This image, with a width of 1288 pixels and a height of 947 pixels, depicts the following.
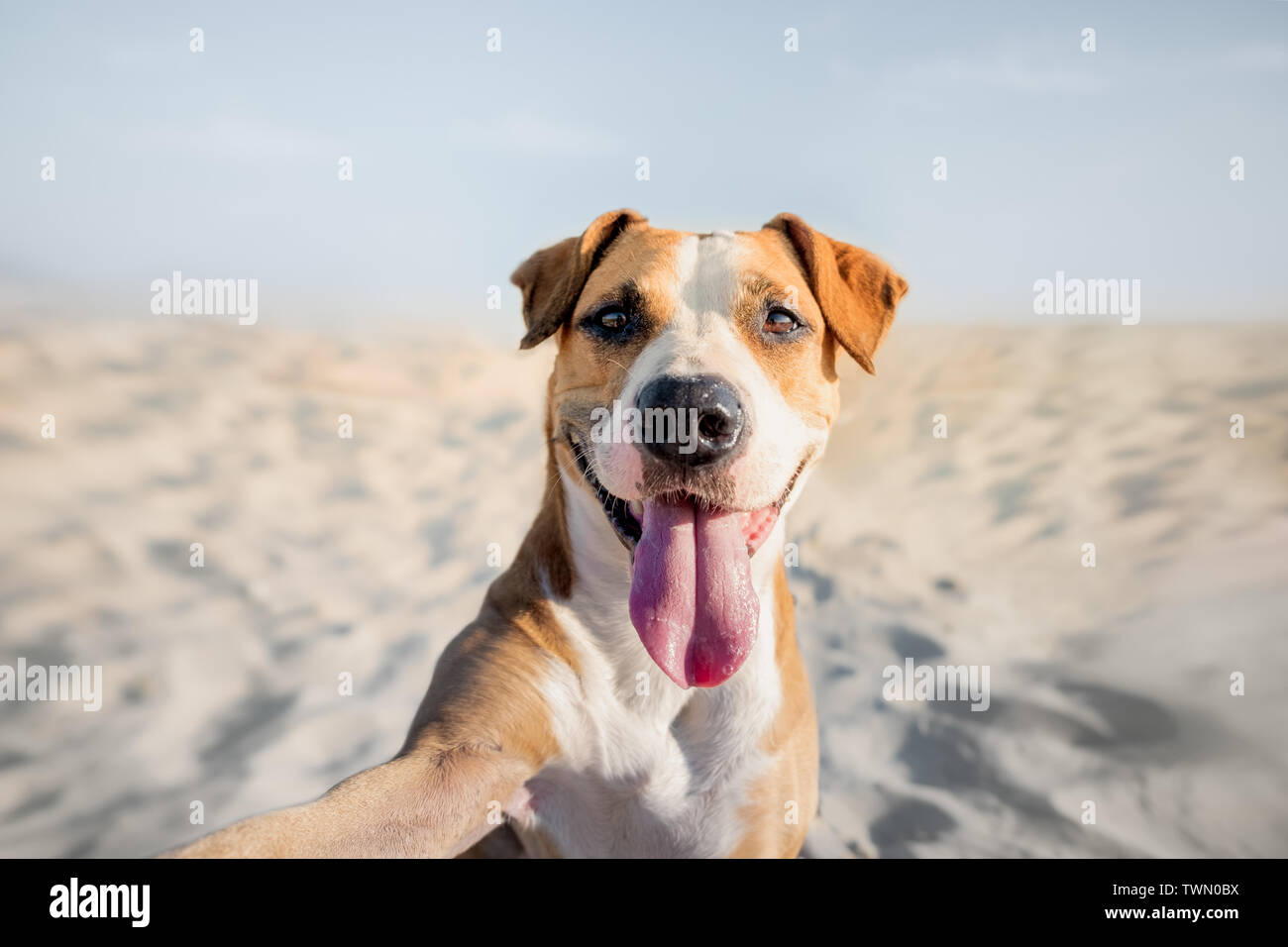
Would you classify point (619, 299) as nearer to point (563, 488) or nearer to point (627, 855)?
point (563, 488)

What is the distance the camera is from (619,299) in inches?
156

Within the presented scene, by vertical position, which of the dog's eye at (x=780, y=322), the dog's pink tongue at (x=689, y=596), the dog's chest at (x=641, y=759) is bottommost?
the dog's chest at (x=641, y=759)

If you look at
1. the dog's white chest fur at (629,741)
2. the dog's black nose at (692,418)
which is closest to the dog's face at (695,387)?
the dog's black nose at (692,418)

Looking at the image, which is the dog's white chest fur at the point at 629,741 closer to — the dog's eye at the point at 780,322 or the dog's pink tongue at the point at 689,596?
the dog's pink tongue at the point at 689,596

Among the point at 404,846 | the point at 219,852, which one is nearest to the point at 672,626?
the point at 404,846

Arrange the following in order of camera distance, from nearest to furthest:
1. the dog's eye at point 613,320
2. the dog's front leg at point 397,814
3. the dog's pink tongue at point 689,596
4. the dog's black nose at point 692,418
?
the dog's front leg at point 397,814, the dog's black nose at point 692,418, the dog's pink tongue at point 689,596, the dog's eye at point 613,320

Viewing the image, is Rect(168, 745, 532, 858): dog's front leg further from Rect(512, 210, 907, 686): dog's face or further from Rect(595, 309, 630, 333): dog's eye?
Rect(595, 309, 630, 333): dog's eye

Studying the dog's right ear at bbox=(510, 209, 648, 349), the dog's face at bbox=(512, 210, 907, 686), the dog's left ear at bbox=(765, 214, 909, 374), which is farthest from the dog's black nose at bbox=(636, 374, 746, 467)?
the dog's left ear at bbox=(765, 214, 909, 374)

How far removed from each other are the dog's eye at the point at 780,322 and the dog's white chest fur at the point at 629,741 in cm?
99

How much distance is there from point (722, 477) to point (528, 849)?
180 cm

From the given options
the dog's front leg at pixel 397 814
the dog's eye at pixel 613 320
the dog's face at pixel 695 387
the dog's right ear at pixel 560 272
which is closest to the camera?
the dog's front leg at pixel 397 814

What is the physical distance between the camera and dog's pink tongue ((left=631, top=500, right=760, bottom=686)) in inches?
145

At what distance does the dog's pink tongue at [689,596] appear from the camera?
145 inches

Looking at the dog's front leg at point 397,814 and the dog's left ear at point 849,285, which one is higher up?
the dog's left ear at point 849,285
